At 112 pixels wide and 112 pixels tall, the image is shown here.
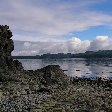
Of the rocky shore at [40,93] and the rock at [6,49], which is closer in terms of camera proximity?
the rocky shore at [40,93]

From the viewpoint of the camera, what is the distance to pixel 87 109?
32.3m

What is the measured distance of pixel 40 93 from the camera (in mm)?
43750

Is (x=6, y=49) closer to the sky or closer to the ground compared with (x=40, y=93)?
closer to the sky

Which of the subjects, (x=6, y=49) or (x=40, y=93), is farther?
(x=6, y=49)

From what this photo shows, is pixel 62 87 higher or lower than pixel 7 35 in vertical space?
lower

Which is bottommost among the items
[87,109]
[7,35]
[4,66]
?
[87,109]

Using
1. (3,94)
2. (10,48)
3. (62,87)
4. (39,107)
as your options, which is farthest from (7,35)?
(39,107)

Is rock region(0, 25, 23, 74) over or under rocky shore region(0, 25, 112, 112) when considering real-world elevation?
over

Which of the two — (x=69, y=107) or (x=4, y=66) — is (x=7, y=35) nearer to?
(x=4, y=66)

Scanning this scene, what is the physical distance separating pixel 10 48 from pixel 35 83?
1260 centimetres

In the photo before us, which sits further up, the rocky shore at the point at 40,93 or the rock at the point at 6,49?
the rock at the point at 6,49

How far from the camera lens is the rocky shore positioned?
32.9 m

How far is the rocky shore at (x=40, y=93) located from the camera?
32.9 m

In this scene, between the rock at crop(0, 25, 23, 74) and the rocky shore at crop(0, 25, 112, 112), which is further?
the rock at crop(0, 25, 23, 74)
